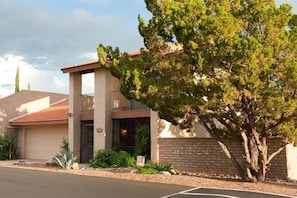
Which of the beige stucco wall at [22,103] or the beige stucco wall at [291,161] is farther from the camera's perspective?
the beige stucco wall at [22,103]

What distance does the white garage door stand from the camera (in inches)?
1022

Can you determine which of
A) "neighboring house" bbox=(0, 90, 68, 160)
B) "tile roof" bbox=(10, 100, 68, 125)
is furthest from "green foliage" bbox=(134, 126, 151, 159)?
"neighboring house" bbox=(0, 90, 68, 160)

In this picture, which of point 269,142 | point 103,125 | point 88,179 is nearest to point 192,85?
point 269,142

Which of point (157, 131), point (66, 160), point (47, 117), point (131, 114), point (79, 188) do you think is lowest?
point (79, 188)

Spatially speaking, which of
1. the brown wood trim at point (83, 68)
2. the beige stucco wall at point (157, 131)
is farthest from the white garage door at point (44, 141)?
the beige stucco wall at point (157, 131)

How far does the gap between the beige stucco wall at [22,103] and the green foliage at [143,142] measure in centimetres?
1314

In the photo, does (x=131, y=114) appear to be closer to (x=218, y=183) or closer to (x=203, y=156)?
(x=203, y=156)

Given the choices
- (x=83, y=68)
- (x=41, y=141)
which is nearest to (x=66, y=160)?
(x=83, y=68)

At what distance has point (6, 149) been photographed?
26.7 meters

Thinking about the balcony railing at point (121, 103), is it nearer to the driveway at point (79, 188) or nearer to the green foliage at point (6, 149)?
the driveway at point (79, 188)

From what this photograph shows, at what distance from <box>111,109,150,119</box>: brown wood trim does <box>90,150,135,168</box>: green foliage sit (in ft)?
6.55

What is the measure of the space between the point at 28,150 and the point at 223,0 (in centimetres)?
2087

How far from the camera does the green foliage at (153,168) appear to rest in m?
15.7

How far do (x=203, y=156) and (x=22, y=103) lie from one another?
707 inches
